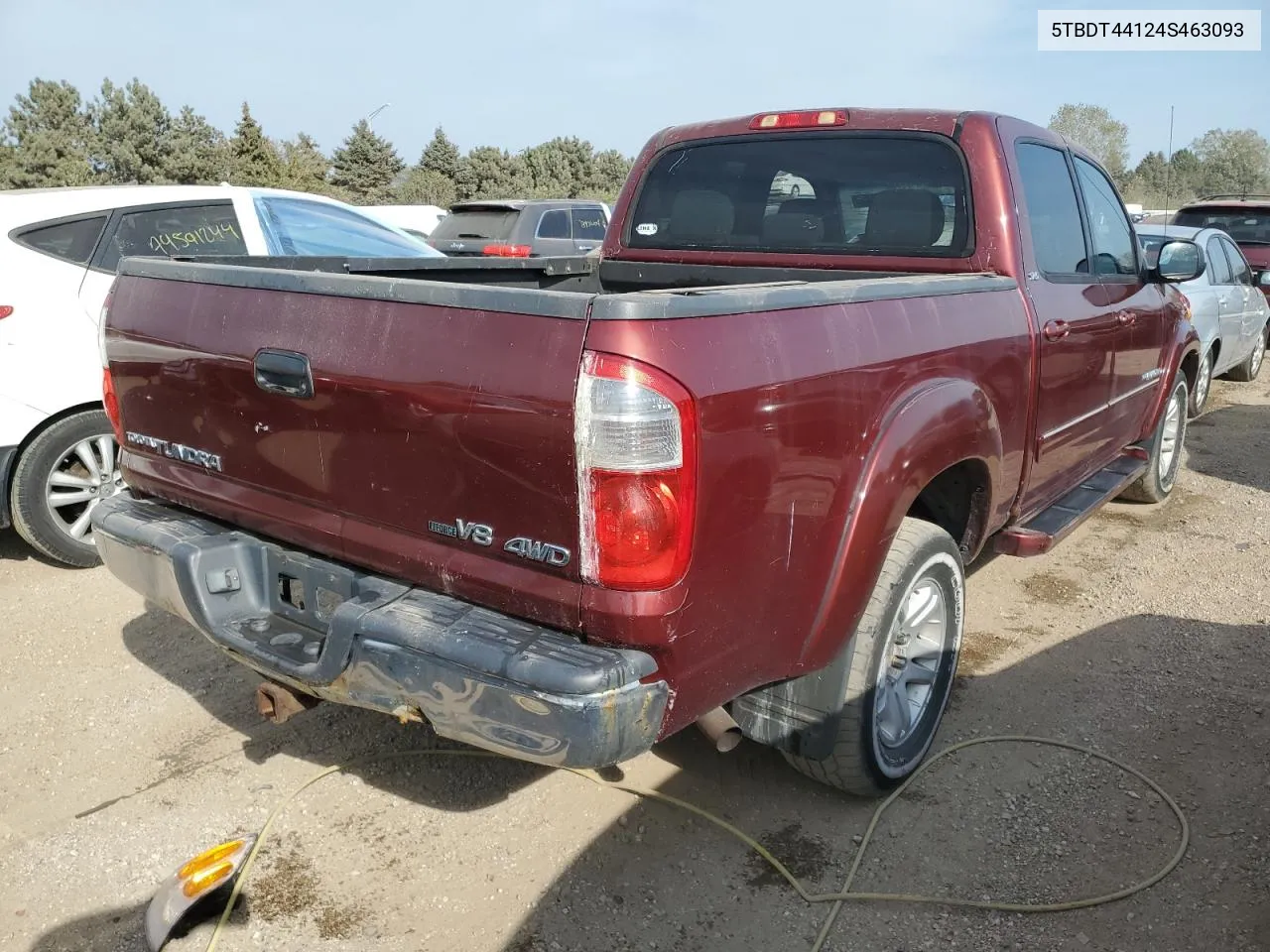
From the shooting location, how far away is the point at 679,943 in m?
2.48

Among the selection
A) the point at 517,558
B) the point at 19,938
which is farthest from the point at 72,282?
the point at 517,558

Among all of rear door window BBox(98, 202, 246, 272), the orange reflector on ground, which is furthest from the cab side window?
rear door window BBox(98, 202, 246, 272)

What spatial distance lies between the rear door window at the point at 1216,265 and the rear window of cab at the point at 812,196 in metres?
5.91

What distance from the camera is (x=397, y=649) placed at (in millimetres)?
2197

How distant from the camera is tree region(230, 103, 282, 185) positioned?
36281 millimetres

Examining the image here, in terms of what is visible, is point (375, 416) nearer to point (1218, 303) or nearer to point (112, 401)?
point (112, 401)

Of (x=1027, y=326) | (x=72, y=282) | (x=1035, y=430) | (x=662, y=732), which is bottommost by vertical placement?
(x=662, y=732)

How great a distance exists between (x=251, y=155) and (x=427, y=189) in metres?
7.03

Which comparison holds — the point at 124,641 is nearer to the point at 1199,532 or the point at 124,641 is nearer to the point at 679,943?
the point at 679,943

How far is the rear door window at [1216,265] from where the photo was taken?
8.28 meters

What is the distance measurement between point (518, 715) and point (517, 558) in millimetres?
331

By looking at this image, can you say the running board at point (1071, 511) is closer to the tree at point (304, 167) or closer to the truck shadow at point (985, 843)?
the truck shadow at point (985, 843)

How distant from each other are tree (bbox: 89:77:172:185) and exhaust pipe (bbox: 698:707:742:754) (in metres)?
43.7

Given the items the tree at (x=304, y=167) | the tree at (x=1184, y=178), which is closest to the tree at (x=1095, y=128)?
the tree at (x=1184, y=178)
